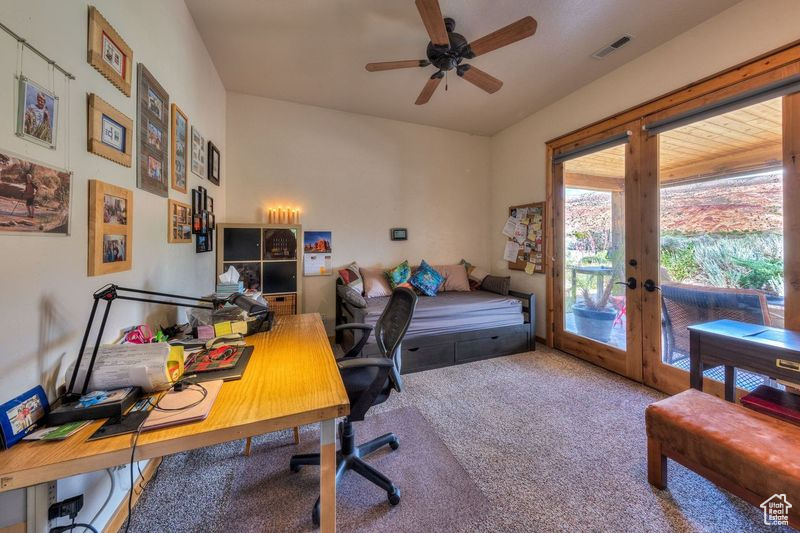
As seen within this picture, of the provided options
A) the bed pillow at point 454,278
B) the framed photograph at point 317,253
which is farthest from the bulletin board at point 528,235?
the framed photograph at point 317,253

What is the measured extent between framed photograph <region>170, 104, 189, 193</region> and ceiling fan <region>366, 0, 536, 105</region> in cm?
139

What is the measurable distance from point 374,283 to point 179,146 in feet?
7.63

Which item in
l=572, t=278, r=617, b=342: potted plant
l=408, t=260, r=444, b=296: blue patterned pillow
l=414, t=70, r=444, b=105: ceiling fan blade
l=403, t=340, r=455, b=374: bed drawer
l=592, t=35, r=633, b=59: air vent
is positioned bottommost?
l=403, t=340, r=455, b=374: bed drawer

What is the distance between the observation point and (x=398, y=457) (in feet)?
5.75

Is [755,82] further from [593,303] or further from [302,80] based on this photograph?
[302,80]

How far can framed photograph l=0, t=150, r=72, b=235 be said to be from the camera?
2.71 feet

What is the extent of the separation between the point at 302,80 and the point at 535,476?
3931mm

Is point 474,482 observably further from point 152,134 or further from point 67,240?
point 152,134

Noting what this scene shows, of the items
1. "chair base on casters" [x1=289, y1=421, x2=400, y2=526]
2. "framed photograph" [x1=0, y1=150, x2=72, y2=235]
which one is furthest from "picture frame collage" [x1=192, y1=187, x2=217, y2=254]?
"chair base on casters" [x1=289, y1=421, x2=400, y2=526]

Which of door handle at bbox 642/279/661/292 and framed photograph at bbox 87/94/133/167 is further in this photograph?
door handle at bbox 642/279/661/292

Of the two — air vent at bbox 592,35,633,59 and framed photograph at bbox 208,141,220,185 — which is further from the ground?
air vent at bbox 592,35,633,59

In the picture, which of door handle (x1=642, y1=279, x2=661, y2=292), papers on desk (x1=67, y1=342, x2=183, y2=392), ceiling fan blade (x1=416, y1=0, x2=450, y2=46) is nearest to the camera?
papers on desk (x1=67, y1=342, x2=183, y2=392)

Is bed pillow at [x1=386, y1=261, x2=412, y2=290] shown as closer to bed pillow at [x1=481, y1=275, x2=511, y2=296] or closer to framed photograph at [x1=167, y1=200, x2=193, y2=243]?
bed pillow at [x1=481, y1=275, x2=511, y2=296]

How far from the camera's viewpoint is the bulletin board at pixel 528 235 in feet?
12.0
